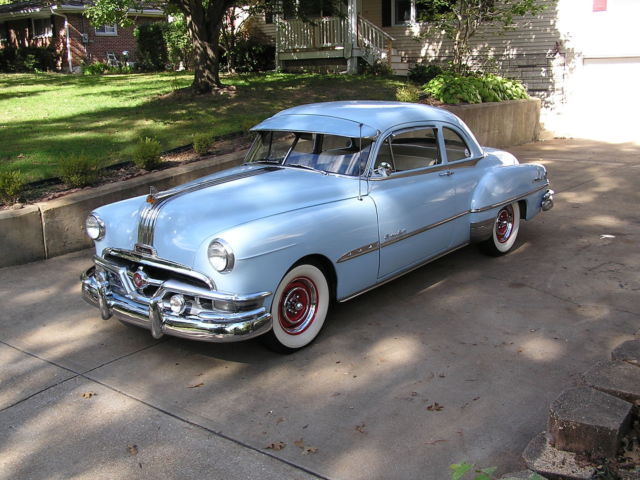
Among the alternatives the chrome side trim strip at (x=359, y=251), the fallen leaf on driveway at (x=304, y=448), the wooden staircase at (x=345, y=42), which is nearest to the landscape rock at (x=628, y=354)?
the fallen leaf on driveway at (x=304, y=448)

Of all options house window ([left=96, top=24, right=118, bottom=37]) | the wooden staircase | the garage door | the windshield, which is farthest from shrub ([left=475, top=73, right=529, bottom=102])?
house window ([left=96, top=24, right=118, bottom=37])

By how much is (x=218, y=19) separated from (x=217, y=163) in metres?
6.23

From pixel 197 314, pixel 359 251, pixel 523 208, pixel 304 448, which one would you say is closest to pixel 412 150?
pixel 359 251

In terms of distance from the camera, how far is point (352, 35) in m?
19.3

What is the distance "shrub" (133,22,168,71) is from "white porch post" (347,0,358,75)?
9.29m

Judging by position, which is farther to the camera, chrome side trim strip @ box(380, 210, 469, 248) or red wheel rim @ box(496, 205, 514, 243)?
red wheel rim @ box(496, 205, 514, 243)

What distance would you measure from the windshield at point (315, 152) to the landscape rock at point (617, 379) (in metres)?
2.40

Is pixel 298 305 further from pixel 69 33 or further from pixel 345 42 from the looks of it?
pixel 69 33

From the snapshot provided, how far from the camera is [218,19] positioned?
44.7 feet

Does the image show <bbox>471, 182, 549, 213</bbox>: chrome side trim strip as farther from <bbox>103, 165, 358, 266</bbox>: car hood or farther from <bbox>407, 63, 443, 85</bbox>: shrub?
<bbox>407, 63, 443, 85</bbox>: shrub

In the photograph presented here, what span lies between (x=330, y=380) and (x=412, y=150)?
2555mm

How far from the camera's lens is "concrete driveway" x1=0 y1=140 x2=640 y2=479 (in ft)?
11.4

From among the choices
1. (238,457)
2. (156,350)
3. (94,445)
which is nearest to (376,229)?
(156,350)

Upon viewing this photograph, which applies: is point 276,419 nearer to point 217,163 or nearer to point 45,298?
point 45,298
